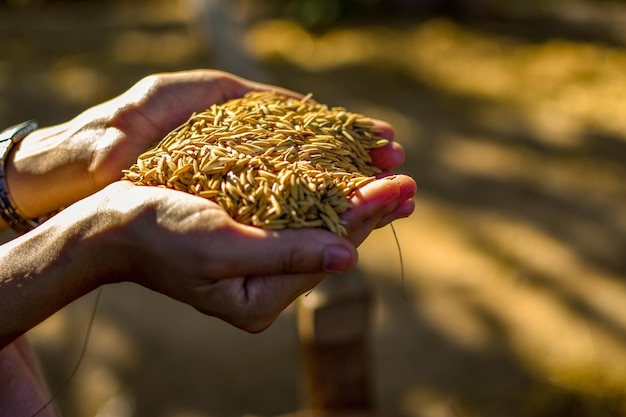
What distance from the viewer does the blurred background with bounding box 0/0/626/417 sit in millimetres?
3363

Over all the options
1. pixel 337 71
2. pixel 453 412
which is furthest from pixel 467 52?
pixel 453 412

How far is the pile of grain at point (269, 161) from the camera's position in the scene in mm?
1571

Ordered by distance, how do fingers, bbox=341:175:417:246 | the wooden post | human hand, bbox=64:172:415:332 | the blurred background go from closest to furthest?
human hand, bbox=64:172:415:332
fingers, bbox=341:175:417:246
the wooden post
the blurred background

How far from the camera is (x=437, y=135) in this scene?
5.08m

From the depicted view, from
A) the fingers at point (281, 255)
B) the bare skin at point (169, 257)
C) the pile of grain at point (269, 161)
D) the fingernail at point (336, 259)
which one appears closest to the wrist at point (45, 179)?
the pile of grain at point (269, 161)

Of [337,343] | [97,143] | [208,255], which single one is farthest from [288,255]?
[337,343]

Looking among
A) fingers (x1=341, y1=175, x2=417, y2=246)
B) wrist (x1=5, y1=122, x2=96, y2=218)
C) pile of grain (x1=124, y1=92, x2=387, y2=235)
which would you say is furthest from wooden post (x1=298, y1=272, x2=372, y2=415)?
wrist (x1=5, y1=122, x2=96, y2=218)

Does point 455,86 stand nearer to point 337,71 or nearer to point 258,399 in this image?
point 337,71

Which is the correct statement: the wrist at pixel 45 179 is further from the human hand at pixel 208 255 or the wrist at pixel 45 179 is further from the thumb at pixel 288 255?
the thumb at pixel 288 255

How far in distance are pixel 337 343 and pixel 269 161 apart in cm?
103

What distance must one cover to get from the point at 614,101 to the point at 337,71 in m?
2.23

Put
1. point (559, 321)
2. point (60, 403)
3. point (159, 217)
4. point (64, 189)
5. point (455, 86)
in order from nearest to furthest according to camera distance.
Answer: point (159, 217), point (64, 189), point (60, 403), point (559, 321), point (455, 86)

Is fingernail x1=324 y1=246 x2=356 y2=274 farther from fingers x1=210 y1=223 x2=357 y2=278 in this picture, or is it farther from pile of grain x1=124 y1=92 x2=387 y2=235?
pile of grain x1=124 y1=92 x2=387 y2=235

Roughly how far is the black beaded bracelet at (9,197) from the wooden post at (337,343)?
0.95 m
